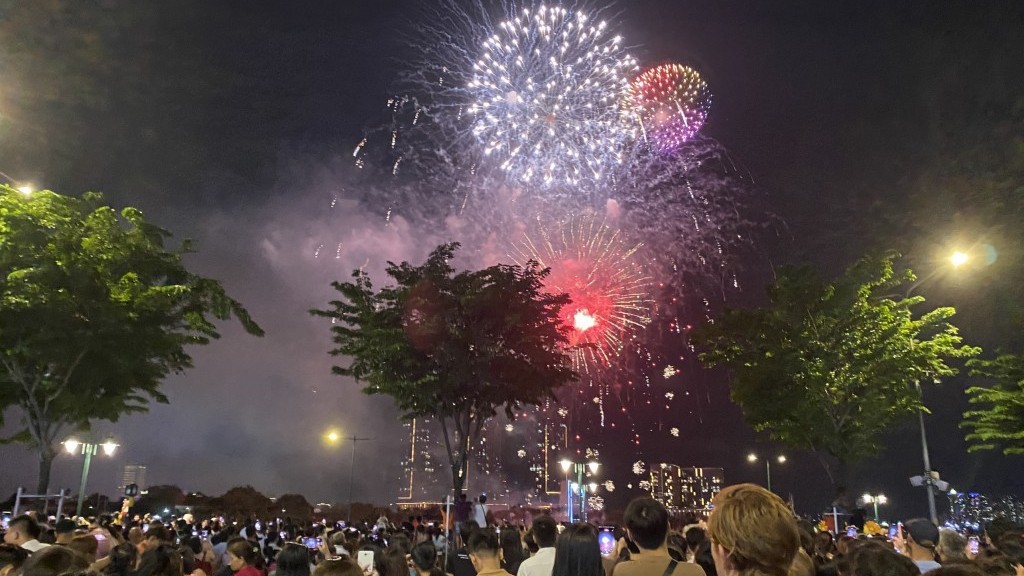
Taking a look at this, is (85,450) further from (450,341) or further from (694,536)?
(694,536)

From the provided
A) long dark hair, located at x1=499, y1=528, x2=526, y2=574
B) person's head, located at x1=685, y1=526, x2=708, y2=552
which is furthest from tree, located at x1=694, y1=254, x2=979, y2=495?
long dark hair, located at x1=499, y1=528, x2=526, y2=574

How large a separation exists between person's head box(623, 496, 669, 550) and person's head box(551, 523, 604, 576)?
358mm

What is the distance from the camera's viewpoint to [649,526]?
5.05 meters

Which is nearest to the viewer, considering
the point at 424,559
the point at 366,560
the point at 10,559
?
the point at 10,559

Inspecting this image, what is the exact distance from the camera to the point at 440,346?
20297 mm

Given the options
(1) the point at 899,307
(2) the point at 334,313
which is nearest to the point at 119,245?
(2) the point at 334,313

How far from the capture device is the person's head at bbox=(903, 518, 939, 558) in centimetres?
639

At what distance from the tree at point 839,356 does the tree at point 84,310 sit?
17.9m

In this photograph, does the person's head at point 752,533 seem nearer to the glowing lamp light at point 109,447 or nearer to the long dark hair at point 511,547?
the long dark hair at point 511,547

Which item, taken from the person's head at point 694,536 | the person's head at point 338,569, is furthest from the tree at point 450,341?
the person's head at point 338,569

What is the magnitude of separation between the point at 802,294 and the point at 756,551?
22.8m

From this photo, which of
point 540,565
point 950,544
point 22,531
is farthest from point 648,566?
point 22,531

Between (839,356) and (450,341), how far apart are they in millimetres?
13291

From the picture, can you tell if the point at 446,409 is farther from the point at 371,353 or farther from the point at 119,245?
the point at 119,245
